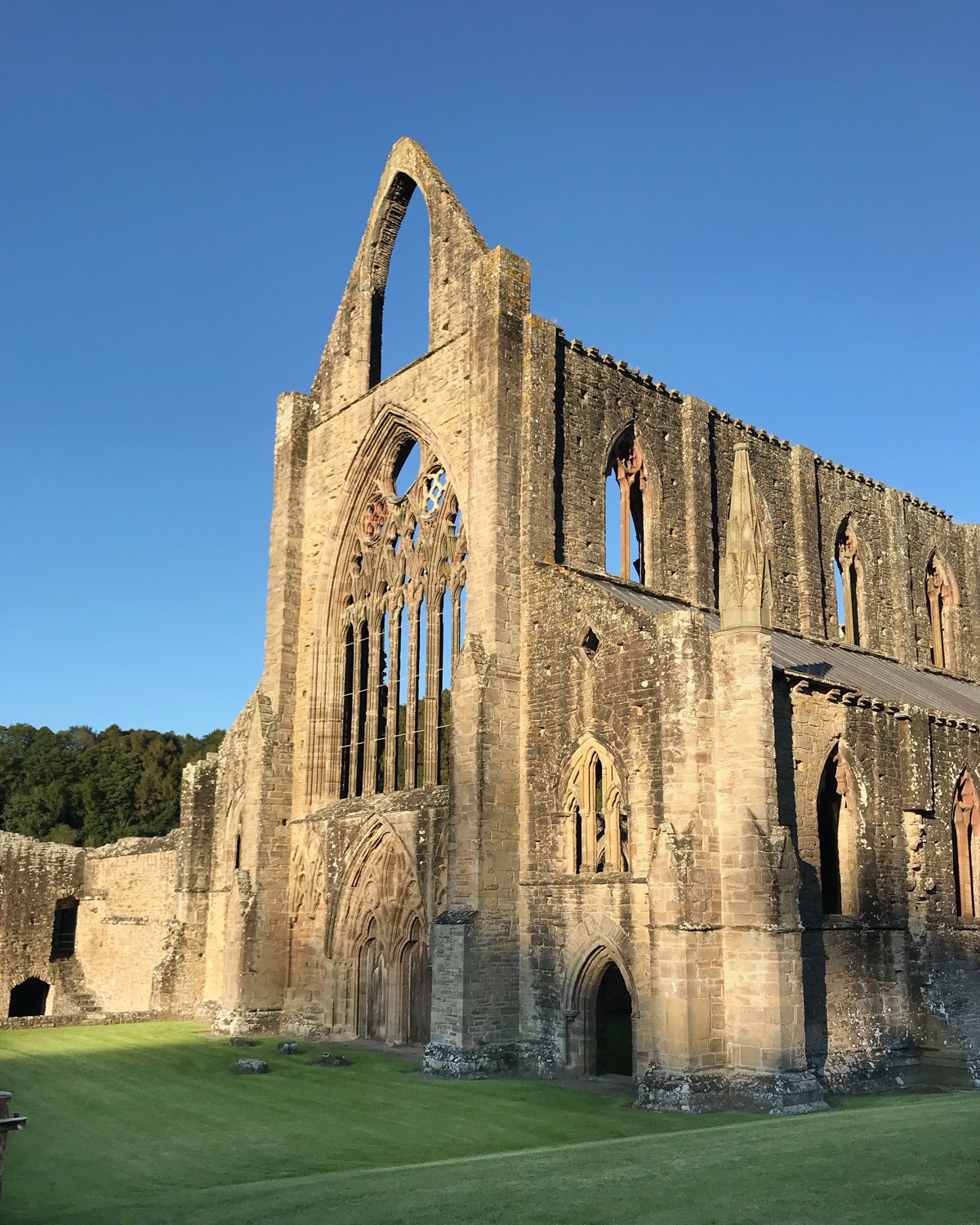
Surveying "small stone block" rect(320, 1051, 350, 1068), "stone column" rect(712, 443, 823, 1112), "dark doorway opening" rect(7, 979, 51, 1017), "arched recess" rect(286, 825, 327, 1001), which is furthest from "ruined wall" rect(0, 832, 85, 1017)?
"stone column" rect(712, 443, 823, 1112)

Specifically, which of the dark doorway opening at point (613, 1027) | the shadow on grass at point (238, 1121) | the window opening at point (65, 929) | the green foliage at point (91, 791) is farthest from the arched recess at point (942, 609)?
the green foliage at point (91, 791)

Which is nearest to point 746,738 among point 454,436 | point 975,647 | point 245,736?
point 454,436

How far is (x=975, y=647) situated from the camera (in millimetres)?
30719

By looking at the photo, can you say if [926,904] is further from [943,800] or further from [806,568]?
[806,568]

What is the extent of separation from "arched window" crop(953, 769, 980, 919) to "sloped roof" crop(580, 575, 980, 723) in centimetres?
140

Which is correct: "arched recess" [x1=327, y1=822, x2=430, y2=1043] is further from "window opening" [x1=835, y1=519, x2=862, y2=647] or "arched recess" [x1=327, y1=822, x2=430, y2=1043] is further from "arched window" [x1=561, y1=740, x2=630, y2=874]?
"window opening" [x1=835, y1=519, x2=862, y2=647]

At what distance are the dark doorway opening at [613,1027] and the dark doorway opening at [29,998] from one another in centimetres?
1830

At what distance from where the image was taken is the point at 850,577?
27.5 meters

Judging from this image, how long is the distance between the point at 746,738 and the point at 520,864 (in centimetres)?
473

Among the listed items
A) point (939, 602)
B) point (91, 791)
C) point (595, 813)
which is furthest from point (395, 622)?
point (91, 791)

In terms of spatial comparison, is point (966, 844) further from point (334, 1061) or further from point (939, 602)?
point (334, 1061)

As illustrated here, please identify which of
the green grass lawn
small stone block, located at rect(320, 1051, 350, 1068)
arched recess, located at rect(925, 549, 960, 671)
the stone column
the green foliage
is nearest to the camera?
the green grass lawn

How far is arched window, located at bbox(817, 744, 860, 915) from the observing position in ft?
60.0

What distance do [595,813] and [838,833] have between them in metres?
4.14
